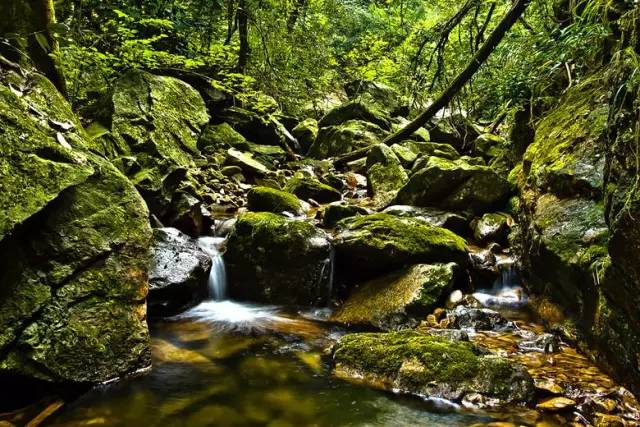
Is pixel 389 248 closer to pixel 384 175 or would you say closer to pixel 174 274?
A: pixel 174 274

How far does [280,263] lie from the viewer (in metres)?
6.15

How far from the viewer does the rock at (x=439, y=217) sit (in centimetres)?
774

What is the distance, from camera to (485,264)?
669 cm

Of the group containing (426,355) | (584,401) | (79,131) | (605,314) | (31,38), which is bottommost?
(584,401)

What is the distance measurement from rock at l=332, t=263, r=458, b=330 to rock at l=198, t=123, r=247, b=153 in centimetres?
692

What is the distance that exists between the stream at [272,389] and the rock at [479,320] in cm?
14

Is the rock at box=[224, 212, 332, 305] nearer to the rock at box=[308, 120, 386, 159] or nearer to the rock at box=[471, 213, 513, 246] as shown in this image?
the rock at box=[471, 213, 513, 246]

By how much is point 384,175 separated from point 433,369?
725 centimetres

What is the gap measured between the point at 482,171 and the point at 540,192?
2616mm

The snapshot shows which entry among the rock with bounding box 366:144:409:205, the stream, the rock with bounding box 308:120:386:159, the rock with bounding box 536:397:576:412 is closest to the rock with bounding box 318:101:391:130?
the rock with bounding box 308:120:386:159

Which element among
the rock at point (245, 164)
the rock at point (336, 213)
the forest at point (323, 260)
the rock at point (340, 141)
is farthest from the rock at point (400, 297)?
the rock at point (340, 141)

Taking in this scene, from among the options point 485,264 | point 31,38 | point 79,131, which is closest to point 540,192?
point 485,264

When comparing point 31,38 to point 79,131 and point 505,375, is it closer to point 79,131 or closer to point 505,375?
point 79,131

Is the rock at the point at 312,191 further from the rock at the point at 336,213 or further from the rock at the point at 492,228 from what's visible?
the rock at the point at 492,228
